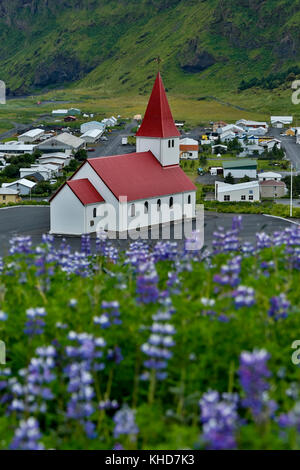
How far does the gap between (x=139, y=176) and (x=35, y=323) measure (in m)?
28.7

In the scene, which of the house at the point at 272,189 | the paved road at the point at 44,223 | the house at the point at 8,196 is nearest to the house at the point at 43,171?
the house at the point at 8,196

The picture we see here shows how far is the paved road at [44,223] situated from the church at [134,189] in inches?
48.1

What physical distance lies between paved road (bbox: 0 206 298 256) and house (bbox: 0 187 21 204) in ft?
38.4

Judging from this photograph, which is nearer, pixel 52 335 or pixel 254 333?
pixel 254 333

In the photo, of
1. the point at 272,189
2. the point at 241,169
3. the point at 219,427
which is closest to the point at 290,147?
the point at 241,169

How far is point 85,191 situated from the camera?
106 feet

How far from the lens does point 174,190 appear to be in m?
35.2

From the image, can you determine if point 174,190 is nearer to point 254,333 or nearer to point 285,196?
point 285,196

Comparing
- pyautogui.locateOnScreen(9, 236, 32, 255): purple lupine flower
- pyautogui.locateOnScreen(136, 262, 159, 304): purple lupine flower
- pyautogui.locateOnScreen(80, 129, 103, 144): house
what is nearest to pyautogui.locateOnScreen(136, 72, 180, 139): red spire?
pyautogui.locateOnScreen(9, 236, 32, 255): purple lupine flower

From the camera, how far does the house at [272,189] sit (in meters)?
52.4

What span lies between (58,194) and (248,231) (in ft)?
28.8

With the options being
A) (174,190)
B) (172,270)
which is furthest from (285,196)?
(172,270)

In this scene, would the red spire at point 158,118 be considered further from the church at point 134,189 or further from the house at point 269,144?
the house at point 269,144

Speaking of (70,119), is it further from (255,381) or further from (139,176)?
(255,381)
